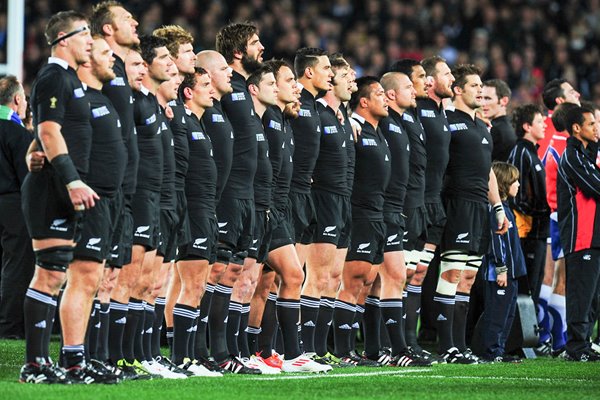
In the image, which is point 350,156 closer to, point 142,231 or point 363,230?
point 363,230

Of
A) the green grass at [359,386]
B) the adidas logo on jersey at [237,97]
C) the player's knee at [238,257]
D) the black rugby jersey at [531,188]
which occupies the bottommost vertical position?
the green grass at [359,386]

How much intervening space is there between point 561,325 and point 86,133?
658cm

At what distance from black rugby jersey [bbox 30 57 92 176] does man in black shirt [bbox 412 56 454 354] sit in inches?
178

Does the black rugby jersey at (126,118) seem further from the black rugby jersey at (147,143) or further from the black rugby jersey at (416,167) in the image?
the black rugby jersey at (416,167)

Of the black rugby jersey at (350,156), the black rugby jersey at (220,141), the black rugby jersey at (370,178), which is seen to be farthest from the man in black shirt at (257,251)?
the black rugby jersey at (370,178)

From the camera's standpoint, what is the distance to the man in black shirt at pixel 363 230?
459 inches

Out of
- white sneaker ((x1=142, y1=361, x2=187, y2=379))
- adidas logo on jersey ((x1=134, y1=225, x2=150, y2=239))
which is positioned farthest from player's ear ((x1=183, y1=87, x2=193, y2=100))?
white sneaker ((x1=142, y1=361, x2=187, y2=379))

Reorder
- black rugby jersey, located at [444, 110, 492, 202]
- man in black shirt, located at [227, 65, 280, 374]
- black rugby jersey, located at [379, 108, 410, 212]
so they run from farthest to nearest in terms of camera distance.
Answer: black rugby jersey, located at [444, 110, 492, 202], black rugby jersey, located at [379, 108, 410, 212], man in black shirt, located at [227, 65, 280, 374]

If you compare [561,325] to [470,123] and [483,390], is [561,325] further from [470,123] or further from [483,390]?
[483,390]

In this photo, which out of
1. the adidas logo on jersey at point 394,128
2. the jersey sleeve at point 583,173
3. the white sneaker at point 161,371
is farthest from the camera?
the jersey sleeve at point 583,173

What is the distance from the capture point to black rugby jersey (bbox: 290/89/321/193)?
11312 millimetres

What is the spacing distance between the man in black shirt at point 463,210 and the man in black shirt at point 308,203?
154 cm

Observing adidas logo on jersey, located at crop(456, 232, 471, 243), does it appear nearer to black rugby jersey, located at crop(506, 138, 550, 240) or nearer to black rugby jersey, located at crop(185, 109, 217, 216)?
black rugby jersey, located at crop(506, 138, 550, 240)

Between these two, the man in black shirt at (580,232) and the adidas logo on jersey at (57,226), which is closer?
the adidas logo on jersey at (57,226)
